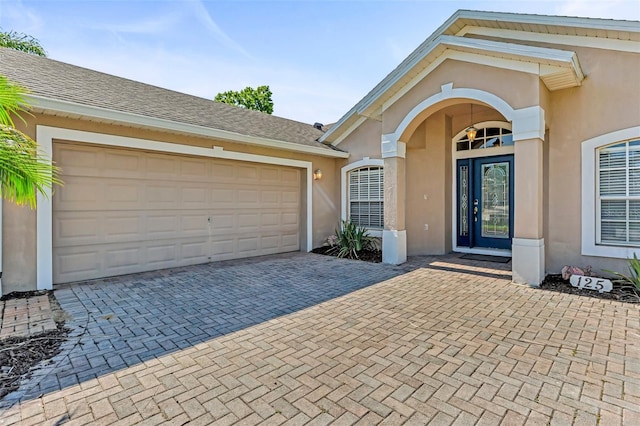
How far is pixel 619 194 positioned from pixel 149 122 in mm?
8612

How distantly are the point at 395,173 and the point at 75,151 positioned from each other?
21.1 feet

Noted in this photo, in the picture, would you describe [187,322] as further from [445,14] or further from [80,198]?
[445,14]

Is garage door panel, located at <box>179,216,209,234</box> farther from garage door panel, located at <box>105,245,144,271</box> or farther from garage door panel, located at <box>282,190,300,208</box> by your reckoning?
garage door panel, located at <box>282,190,300,208</box>

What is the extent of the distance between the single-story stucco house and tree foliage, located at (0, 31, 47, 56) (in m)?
17.9

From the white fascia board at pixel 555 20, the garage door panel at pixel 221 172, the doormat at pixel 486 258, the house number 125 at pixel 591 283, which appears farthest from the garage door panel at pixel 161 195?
the house number 125 at pixel 591 283

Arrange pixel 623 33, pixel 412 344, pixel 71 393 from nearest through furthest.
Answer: pixel 71 393, pixel 412 344, pixel 623 33

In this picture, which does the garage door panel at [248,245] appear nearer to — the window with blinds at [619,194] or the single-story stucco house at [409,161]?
the single-story stucco house at [409,161]

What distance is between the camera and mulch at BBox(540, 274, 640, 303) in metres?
5.07

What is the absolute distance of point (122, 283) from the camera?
19.4 ft

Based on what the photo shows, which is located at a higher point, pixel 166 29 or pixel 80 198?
pixel 166 29

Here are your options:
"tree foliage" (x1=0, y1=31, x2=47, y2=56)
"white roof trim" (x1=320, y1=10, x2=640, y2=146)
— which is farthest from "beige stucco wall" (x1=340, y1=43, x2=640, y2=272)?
"tree foliage" (x1=0, y1=31, x2=47, y2=56)

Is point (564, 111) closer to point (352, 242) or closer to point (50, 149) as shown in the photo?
point (352, 242)

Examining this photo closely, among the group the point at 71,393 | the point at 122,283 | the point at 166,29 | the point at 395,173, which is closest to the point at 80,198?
the point at 122,283

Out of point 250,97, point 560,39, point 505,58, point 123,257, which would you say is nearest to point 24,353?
point 123,257
